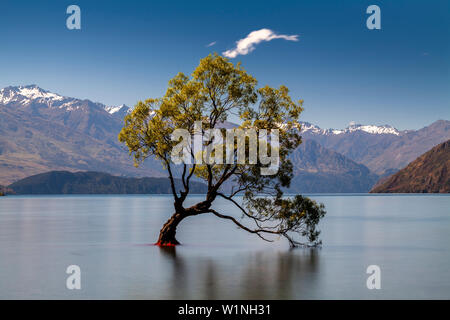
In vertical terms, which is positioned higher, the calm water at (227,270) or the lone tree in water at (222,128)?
the lone tree in water at (222,128)

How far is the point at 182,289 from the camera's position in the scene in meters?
32.1

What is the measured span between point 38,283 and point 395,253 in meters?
36.9

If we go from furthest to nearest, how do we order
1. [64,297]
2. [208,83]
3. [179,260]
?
1. [208,83]
2. [179,260]
3. [64,297]

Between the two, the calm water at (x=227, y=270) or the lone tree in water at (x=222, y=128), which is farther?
the lone tree in water at (x=222, y=128)

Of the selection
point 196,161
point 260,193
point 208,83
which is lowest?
point 260,193

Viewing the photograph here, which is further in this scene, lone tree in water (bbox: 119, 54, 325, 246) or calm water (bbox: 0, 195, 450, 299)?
lone tree in water (bbox: 119, 54, 325, 246)

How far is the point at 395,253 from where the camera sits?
52656 mm

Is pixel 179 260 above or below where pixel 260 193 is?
below

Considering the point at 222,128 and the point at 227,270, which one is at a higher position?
the point at 222,128

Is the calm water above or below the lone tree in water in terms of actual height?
below
